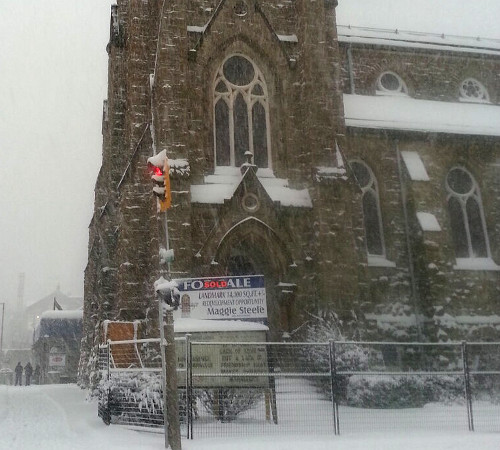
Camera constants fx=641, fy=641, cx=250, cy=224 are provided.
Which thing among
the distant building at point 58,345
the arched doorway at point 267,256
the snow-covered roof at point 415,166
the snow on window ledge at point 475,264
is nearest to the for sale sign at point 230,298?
the arched doorway at point 267,256

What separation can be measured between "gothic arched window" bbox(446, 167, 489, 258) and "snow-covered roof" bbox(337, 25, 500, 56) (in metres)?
6.55

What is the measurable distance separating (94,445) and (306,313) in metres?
8.88

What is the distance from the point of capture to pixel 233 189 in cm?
1828

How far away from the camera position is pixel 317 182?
18.8m

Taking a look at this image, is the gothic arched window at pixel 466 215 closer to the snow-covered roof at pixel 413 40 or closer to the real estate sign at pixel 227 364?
the snow-covered roof at pixel 413 40

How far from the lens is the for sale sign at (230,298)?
12539mm

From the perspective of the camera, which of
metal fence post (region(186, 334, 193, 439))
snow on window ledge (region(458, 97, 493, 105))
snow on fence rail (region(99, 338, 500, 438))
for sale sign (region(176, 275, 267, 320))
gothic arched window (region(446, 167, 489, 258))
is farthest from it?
snow on window ledge (region(458, 97, 493, 105))

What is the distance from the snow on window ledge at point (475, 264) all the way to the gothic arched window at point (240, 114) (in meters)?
7.43

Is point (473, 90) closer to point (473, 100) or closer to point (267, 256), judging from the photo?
point (473, 100)

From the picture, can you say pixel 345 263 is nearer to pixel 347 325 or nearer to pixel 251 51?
pixel 347 325

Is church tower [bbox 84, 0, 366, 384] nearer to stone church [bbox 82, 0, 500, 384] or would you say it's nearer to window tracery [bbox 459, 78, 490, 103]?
stone church [bbox 82, 0, 500, 384]

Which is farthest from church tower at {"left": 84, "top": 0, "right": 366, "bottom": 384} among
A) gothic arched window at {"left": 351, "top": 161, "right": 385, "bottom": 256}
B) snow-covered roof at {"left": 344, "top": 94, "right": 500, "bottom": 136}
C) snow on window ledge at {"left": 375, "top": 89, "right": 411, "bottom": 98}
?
snow on window ledge at {"left": 375, "top": 89, "right": 411, "bottom": 98}

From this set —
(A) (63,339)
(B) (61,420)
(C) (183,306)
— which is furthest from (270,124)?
(A) (63,339)

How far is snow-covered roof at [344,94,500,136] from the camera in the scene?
22484mm
